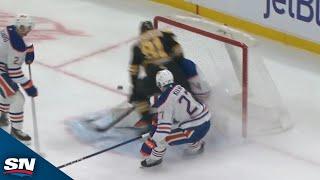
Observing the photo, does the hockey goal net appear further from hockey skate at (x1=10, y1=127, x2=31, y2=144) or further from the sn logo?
the sn logo

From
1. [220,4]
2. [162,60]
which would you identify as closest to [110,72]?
[220,4]

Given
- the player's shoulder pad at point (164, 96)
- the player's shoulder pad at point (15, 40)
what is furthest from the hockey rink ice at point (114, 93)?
the player's shoulder pad at point (15, 40)

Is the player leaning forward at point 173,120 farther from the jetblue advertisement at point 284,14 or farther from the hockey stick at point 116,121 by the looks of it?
the jetblue advertisement at point 284,14

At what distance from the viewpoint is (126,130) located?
3.99 metres

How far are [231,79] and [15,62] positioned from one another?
1.03 metres

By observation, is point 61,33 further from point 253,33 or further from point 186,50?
point 186,50

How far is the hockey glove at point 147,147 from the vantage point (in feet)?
11.8

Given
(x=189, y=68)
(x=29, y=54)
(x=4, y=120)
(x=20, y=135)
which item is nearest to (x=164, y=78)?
(x=189, y=68)

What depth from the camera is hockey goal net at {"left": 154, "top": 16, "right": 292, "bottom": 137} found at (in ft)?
13.0

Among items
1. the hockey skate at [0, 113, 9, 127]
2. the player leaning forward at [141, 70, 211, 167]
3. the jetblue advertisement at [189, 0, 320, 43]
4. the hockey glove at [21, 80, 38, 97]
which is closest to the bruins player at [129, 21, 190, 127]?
the player leaning forward at [141, 70, 211, 167]

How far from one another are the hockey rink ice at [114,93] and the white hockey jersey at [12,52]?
1.35 ft

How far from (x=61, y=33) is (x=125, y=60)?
0.69 metres

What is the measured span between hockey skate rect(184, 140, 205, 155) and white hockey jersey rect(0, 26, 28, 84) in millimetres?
766

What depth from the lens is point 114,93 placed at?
4.47m
